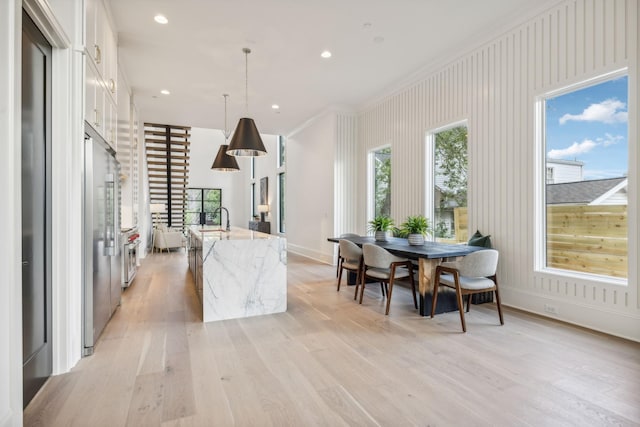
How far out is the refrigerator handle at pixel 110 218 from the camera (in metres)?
3.04

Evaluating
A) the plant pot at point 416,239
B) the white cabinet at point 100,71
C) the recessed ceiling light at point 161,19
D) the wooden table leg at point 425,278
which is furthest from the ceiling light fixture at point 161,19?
the wooden table leg at point 425,278

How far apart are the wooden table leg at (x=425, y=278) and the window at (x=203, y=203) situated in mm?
11719

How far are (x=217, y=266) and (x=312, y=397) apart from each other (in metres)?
1.79

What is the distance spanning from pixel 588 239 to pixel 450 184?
1.86 metres

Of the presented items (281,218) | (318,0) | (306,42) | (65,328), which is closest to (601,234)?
(318,0)

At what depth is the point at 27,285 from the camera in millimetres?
2010

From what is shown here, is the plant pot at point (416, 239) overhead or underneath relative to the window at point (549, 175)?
underneath

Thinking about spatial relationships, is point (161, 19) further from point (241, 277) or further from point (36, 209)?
point (241, 277)

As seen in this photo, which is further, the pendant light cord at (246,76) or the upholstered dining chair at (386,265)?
the pendant light cord at (246,76)

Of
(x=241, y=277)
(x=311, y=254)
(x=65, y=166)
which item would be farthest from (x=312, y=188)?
(x=65, y=166)

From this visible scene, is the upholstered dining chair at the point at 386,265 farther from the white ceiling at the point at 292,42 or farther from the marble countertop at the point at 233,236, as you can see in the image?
the white ceiling at the point at 292,42

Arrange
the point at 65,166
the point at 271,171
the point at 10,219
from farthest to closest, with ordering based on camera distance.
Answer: the point at 271,171, the point at 65,166, the point at 10,219

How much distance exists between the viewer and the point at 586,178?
332 centimetres

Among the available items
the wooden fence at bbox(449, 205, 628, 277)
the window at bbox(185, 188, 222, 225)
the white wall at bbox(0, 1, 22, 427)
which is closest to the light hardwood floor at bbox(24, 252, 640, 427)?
the white wall at bbox(0, 1, 22, 427)
